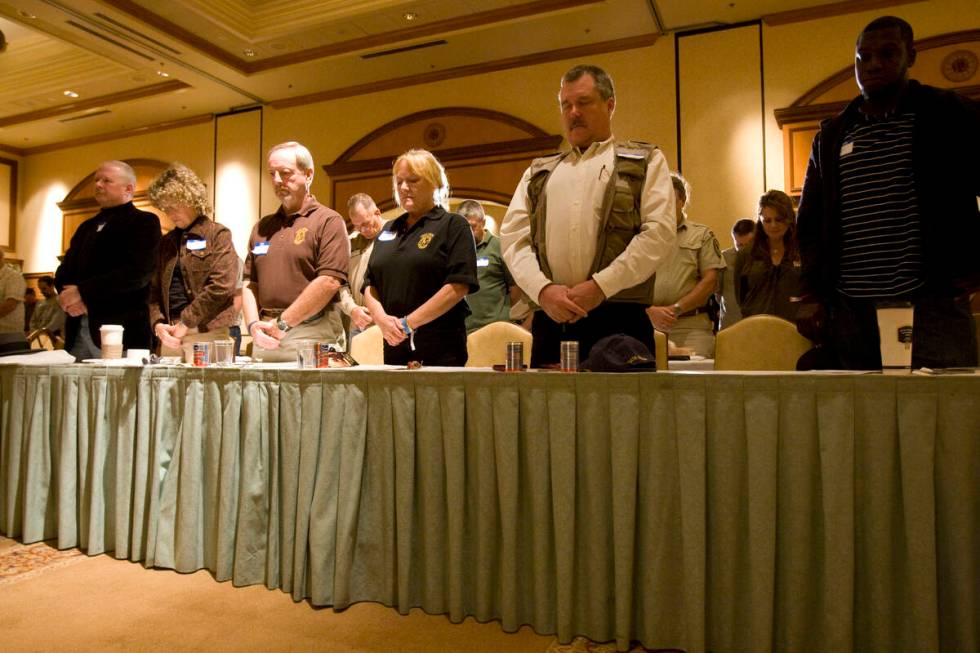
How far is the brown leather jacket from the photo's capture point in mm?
2434

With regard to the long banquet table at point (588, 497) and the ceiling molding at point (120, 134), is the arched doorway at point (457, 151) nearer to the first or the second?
the ceiling molding at point (120, 134)

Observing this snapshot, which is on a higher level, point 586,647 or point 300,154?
point 300,154

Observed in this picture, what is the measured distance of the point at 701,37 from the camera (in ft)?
16.3

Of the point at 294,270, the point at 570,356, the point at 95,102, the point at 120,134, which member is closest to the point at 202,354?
the point at 294,270

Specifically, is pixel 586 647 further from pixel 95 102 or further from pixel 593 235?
pixel 95 102

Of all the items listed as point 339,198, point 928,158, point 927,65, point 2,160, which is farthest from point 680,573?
point 2,160

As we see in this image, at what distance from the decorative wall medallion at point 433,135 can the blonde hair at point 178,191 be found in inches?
137

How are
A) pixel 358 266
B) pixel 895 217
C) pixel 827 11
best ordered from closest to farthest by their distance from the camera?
pixel 895 217 < pixel 358 266 < pixel 827 11

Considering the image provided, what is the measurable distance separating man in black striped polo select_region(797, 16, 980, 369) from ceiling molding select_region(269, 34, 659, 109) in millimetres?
3944

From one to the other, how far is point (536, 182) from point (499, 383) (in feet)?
2.21

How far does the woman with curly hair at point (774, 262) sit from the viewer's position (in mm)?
2824

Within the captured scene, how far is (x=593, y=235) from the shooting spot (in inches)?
66.8

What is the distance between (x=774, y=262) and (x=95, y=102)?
6735 mm

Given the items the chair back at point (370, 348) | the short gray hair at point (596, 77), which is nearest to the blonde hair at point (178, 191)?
the chair back at point (370, 348)
